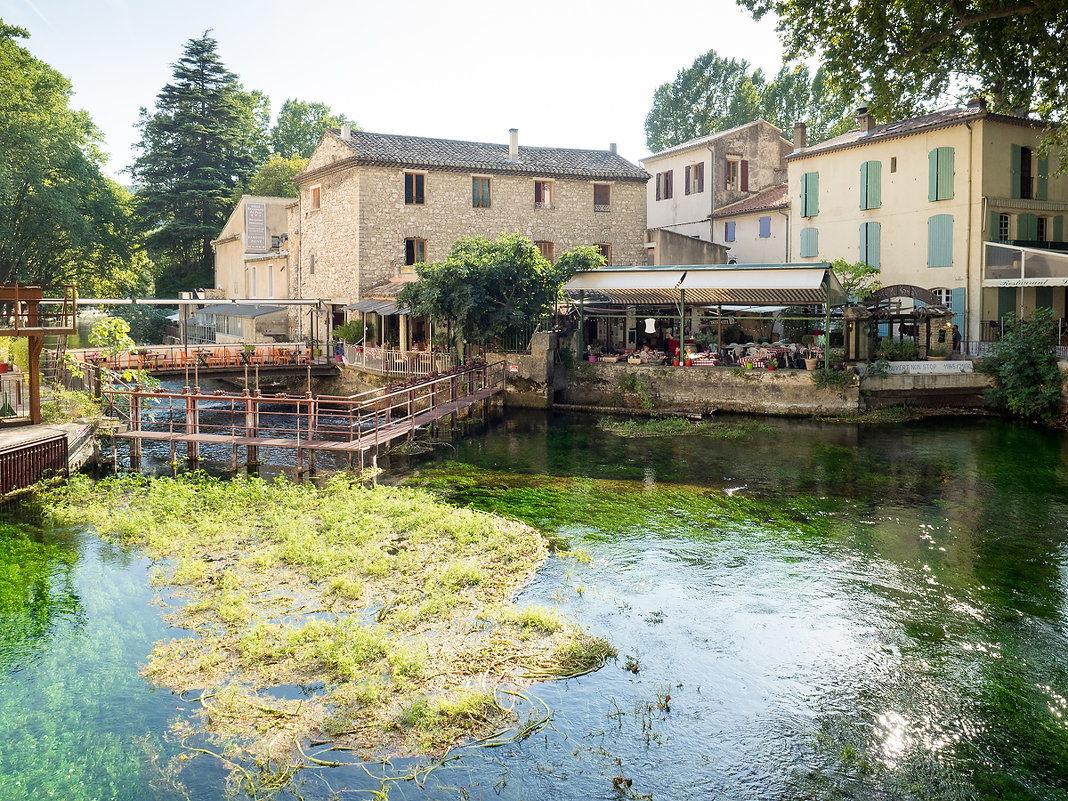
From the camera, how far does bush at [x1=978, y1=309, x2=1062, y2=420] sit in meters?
25.3

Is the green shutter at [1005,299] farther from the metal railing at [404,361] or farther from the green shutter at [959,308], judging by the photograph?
the metal railing at [404,361]

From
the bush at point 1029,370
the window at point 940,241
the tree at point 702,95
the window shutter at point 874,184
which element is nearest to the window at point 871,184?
the window shutter at point 874,184

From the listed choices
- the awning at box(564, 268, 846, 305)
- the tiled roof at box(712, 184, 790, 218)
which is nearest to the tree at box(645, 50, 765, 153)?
the tiled roof at box(712, 184, 790, 218)

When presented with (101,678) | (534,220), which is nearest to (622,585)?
(101,678)

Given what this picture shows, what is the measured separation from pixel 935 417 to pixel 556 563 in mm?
18440

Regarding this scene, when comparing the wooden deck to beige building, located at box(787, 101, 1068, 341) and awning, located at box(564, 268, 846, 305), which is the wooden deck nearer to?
awning, located at box(564, 268, 846, 305)

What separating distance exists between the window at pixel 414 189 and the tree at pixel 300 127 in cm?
2863

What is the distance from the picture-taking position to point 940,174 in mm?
30312

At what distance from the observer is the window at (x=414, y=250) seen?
36.4 metres

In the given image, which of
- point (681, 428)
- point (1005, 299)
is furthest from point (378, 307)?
point (1005, 299)

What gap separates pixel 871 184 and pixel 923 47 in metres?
18.6

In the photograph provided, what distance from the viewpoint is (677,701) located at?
8625mm

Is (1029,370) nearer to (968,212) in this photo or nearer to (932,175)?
(968,212)

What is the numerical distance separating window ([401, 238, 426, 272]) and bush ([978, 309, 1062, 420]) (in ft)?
72.0
